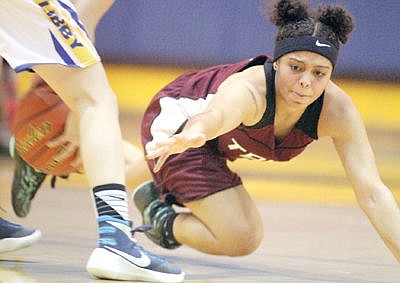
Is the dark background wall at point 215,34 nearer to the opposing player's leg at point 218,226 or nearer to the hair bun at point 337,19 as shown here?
the opposing player's leg at point 218,226

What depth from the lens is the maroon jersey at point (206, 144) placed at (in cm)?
345

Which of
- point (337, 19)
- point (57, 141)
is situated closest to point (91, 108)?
point (337, 19)

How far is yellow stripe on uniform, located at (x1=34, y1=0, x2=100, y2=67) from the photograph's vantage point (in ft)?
9.71

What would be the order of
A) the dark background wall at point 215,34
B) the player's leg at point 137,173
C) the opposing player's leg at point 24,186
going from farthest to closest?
1. the dark background wall at point 215,34
2. the opposing player's leg at point 24,186
3. the player's leg at point 137,173

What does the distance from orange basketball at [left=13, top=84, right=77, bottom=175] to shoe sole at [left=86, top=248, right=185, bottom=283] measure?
1.13 m

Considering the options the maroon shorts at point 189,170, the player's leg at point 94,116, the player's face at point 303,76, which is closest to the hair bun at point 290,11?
the player's face at point 303,76

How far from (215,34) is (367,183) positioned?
5692 mm

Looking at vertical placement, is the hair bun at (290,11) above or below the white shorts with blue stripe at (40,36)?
above

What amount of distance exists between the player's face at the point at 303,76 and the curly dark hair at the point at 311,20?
87mm

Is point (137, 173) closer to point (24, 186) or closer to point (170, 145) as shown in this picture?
point (24, 186)

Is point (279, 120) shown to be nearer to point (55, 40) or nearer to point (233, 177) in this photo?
point (233, 177)

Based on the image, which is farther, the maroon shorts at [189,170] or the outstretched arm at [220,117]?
the maroon shorts at [189,170]

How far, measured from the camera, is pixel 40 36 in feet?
9.75

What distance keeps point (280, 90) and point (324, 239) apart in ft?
4.87
